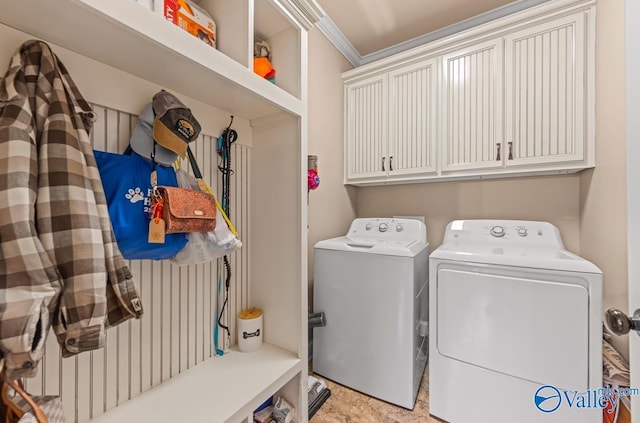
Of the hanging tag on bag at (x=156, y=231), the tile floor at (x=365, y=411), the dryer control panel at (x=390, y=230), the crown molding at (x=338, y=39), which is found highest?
the crown molding at (x=338, y=39)

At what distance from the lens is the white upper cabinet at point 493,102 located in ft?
5.01

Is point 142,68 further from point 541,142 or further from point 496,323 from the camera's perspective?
point 541,142

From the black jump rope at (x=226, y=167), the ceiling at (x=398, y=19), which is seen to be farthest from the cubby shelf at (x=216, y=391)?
the ceiling at (x=398, y=19)

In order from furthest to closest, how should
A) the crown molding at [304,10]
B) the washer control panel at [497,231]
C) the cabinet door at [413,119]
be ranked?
the cabinet door at [413,119] → the washer control panel at [497,231] → the crown molding at [304,10]

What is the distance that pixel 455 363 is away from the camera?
142cm

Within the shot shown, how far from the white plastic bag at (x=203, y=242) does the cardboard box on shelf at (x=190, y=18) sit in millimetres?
540

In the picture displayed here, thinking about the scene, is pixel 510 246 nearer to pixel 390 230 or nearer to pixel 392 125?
pixel 390 230

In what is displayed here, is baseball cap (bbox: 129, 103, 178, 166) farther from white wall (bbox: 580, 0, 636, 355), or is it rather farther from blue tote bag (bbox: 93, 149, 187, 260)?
white wall (bbox: 580, 0, 636, 355)

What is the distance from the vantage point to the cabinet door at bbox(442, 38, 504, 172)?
176 centimetres

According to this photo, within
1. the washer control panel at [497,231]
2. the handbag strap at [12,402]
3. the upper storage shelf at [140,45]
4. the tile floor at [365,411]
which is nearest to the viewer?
the handbag strap at [12,402]

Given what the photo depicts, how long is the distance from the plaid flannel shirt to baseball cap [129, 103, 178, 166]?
16 centimetres

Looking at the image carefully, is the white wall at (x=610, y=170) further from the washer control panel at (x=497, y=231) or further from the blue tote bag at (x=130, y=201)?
the blue tote bag at (x=130, y=201)

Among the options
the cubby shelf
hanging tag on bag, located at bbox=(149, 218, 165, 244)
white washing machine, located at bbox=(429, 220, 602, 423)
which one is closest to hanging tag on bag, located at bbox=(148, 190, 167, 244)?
hanging tag on bag, located at bbox=(149, 218, 165, 244)

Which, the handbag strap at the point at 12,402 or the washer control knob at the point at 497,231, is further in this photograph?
→ the washer control knob at the point at 497,231
